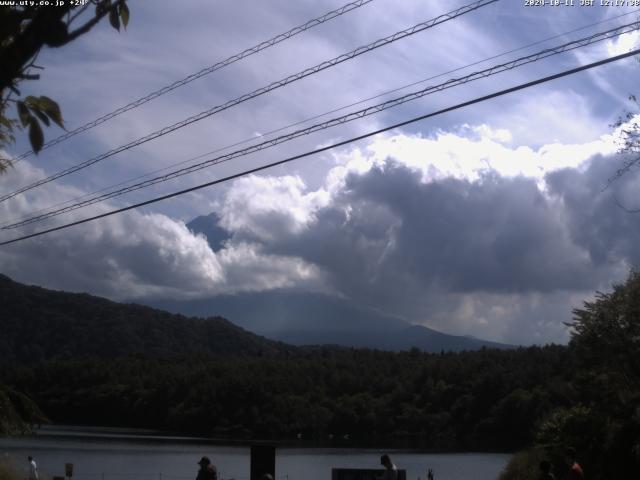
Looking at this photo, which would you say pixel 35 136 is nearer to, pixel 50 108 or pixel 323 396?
pixel 50 108

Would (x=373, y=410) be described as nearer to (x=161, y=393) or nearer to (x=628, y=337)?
(x=161, y=393)

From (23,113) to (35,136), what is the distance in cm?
16

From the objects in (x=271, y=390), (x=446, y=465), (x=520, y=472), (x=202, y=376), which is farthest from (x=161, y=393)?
(x=520, y=472)

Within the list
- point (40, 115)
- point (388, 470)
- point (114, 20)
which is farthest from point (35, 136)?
point (388, 470)

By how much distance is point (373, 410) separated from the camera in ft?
383

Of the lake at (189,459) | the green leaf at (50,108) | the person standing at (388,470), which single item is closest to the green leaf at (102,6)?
Result: the green leaf at (50,108)

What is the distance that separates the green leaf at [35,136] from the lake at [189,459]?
46665 millimetres

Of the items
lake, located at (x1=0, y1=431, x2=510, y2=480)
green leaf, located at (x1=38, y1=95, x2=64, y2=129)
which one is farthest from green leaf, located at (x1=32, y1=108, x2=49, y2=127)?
lake, located at (x1=0, y1=431, x2=510, y2=480)

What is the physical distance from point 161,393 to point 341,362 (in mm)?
33705

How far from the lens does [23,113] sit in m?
4.87

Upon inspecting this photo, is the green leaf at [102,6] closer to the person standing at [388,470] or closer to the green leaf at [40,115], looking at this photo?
the green leaf at [40,115]

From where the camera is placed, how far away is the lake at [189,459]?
57.3m

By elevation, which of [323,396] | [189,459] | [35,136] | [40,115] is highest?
[323,396]

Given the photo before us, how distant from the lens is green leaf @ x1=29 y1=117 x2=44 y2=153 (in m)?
4.84
